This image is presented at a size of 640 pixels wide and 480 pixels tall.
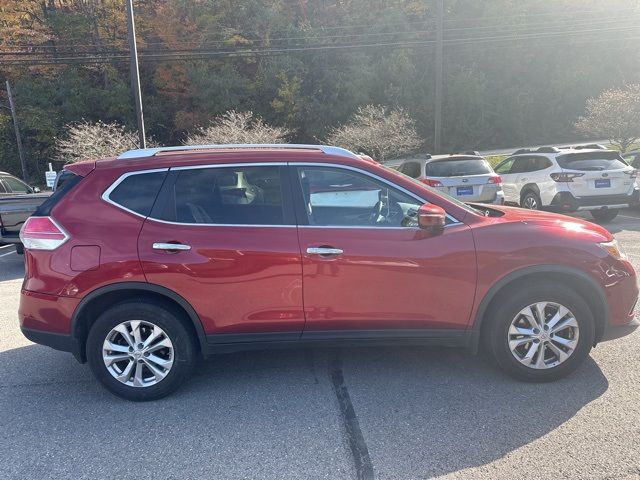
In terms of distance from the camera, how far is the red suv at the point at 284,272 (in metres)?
3.70

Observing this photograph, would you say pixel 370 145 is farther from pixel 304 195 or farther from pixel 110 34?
pixel 110 34

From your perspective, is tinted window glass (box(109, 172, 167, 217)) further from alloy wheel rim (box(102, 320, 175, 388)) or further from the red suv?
alloy wheel rim (box(102, 320, 175, 388))

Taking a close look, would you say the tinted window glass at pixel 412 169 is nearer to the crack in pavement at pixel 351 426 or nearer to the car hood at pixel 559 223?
the car hood at pixel 559 223

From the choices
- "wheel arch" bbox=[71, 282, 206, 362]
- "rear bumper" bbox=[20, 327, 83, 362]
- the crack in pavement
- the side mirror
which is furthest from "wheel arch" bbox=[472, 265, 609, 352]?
"rear bumper" bbox=[20, 327, 83, 362]

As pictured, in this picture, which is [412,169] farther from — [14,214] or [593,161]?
[14,214]

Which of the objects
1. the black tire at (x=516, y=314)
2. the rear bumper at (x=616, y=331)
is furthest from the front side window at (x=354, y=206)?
the rear bumper at (x=616, y=331)

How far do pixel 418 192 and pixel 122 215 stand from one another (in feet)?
7.26

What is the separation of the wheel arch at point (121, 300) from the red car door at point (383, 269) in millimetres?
845

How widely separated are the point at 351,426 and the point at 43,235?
8.52 feet

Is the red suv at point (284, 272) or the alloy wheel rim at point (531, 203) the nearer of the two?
the red suv at point (284, 272)

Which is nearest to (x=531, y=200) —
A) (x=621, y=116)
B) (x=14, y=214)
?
(x=14, y=214)

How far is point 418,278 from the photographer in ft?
12.3

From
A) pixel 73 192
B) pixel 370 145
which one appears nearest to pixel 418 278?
pixel 73 192

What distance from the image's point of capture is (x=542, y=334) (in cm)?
384
